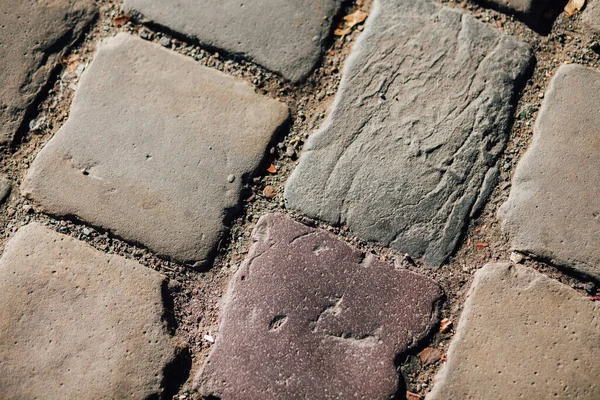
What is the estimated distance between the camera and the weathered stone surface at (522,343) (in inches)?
50.2

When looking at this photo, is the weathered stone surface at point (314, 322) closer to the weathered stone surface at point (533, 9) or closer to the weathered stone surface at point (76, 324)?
the weathered stone surface at point (76, 324)

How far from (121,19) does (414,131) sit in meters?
0.85

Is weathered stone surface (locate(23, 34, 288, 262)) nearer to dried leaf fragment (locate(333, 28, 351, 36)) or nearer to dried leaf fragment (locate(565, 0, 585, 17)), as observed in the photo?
dried leaf fragment (locate(333, 28, 351, 36))

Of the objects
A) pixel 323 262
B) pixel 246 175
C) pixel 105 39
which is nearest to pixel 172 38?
pixel 105 39

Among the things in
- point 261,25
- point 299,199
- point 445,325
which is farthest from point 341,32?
point 445,325

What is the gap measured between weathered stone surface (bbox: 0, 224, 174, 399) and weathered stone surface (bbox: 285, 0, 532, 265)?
462 millimetres

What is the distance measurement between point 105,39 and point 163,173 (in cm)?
42

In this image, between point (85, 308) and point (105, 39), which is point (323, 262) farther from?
point (105, 39)

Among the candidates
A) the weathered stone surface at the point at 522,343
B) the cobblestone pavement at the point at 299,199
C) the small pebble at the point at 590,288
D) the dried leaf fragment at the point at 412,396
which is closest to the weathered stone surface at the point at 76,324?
the cobblestone pavement at the point at 299,199

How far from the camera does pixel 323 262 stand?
1329 millimetres

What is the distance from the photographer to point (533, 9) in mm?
1447

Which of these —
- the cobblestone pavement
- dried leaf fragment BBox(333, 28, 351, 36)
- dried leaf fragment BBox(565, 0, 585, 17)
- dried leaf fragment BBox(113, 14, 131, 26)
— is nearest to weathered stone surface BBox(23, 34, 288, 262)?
the cobblestone pavement

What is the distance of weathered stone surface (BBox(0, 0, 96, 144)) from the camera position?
4.71 ft

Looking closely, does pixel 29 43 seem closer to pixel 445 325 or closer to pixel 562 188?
pixel 445 325
